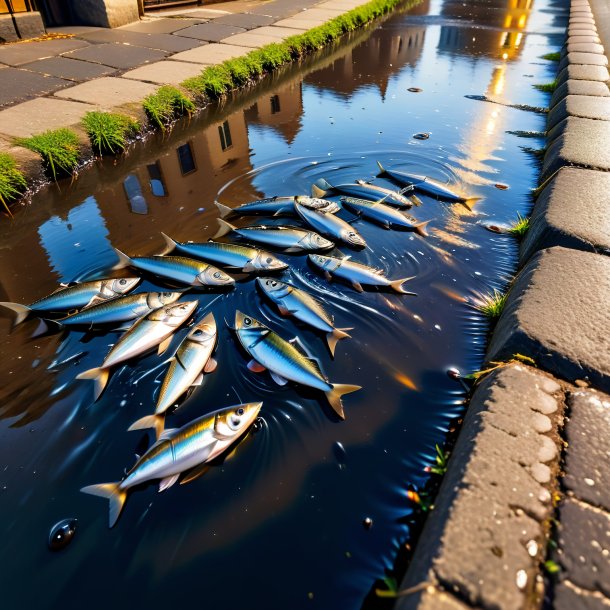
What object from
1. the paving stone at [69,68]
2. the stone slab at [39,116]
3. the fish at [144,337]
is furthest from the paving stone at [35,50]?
the fish at [144,337]

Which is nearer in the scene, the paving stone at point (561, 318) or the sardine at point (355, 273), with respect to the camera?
the paving stone at point (561, 318)

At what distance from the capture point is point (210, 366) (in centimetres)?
287

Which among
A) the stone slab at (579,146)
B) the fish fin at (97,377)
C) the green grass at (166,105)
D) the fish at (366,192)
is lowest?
the fish fin at (97,377)

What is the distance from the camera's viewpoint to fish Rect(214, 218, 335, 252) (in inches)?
150

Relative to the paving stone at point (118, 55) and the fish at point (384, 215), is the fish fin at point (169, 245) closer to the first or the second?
the fish at point (384, 215)

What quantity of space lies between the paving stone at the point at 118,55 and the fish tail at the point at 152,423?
6957 mm

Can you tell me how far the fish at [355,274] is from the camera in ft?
11.4

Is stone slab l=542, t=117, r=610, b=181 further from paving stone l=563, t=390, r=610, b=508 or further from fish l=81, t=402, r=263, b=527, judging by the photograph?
fish l=81, t=402, r=263, b=527

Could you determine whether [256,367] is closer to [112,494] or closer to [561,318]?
[112,494]

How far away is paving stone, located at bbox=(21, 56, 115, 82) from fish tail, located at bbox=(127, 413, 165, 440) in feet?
21.0

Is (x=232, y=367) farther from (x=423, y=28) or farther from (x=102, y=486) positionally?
(x=423, y=28)

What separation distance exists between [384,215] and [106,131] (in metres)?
3.70

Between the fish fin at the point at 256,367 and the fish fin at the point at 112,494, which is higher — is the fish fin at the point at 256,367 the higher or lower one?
the lower one

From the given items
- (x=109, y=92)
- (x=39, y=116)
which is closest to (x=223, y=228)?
(x=39, y=116)
